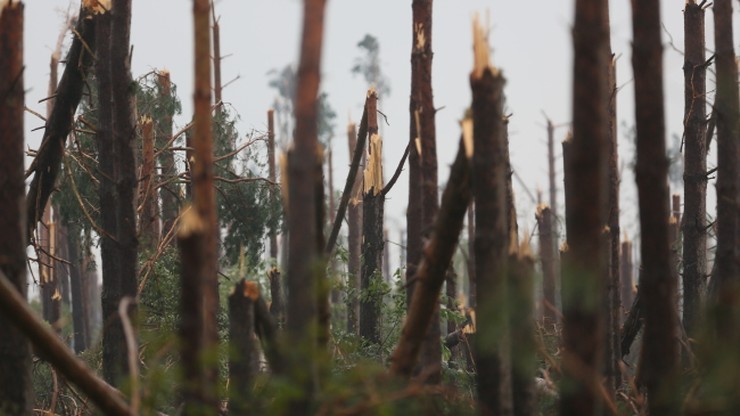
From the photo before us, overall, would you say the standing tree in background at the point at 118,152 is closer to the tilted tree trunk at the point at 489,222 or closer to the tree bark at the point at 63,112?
the tree bark at the point at 63,112

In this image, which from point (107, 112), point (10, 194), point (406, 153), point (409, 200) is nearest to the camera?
point (10, 194)

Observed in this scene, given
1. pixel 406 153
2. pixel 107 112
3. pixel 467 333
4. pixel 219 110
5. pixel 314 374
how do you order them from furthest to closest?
1. pixel 219 110
2. pixel 467 333
3. pixel 406 153
4. pixel 107 112
5. pixel 314 374

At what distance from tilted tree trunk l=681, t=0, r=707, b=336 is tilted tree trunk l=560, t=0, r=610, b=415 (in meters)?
8.24

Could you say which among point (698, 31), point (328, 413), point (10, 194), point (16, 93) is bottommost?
point (328, 413)

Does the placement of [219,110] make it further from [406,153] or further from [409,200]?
[409,200]

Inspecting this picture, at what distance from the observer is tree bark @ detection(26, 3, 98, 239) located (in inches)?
346

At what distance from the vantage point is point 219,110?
1992cm

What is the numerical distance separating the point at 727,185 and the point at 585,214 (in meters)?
4.65

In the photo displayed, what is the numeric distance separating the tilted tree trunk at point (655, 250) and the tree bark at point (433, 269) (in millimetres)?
855

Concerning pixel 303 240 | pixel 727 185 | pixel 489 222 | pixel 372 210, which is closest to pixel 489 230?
pixel 489 222

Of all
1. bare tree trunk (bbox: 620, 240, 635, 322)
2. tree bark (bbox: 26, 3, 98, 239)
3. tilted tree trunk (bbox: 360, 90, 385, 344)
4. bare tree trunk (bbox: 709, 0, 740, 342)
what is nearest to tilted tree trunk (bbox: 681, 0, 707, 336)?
bare tree trunk (bbox: 709, 0, 740, 342)

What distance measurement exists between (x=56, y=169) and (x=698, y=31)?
7658 millimetres

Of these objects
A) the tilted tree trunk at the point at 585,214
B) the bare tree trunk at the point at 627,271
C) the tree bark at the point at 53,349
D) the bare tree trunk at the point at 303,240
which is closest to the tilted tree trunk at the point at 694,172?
the tilted tree trunk at the point at 585,214

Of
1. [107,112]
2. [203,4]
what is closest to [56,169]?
[107,112]
